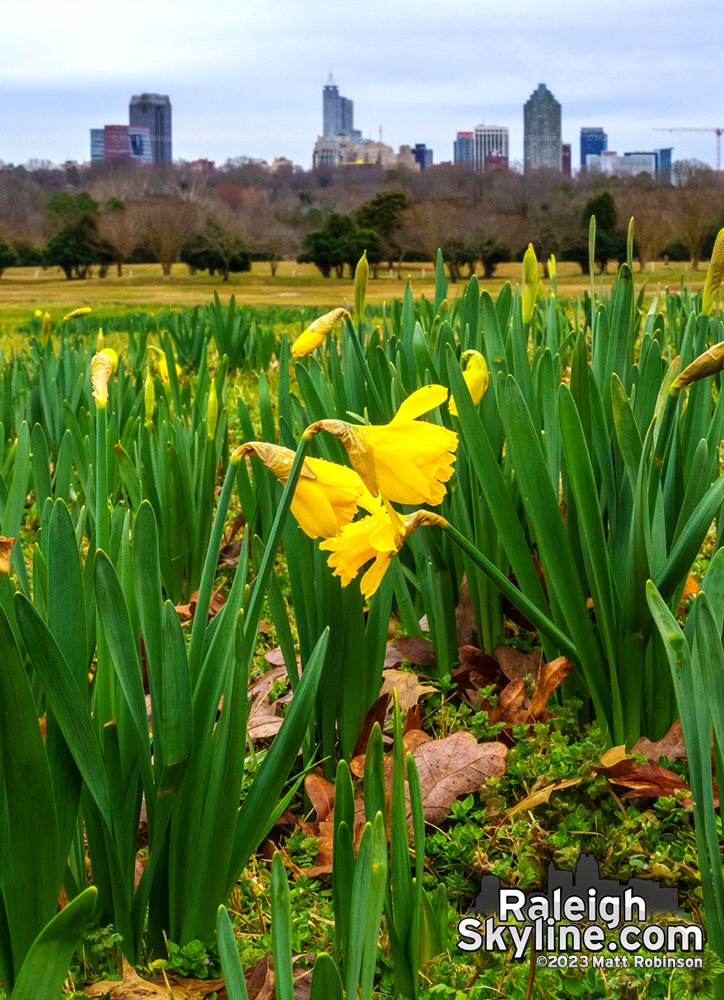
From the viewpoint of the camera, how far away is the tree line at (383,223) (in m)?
32.6

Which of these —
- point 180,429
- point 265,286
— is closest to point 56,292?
point 265,286

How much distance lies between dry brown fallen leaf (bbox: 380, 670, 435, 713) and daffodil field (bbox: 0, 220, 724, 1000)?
0.07m

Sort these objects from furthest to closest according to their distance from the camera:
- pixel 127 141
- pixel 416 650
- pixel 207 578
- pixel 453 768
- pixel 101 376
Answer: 1. pixel 127 141
2. pixel 416 650
3. pixel 101 376
4. pixel 453 768
5. pixel 207 578

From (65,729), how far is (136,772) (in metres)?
0.16

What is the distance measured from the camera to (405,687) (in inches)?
61.4

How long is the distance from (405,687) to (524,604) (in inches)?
15.2

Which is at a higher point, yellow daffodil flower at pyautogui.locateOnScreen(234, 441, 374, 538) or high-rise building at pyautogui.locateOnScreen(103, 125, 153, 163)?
high-rise building at pyautogui.locateOnScreen(103, 125, 153, 163)

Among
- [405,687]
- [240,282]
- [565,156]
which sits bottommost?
[405,687]

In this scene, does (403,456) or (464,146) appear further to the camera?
(464,146)

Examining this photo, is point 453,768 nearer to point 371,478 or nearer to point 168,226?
point 371,478

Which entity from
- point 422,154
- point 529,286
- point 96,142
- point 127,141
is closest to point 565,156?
point 422,154

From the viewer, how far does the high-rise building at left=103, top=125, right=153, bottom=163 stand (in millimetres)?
135000

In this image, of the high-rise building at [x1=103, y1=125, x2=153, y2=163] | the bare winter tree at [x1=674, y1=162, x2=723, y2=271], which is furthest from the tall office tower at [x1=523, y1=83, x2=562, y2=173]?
the bare winter tree at [x1=674, y1=162, x2=723, y2=271]

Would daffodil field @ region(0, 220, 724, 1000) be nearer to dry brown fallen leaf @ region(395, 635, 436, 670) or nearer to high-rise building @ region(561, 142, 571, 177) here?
dry brown fallen leaf @ region(395, 635, 436, 670)
